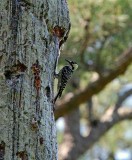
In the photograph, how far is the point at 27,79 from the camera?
5.80ft

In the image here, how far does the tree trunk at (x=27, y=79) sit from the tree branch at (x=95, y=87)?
273 cm

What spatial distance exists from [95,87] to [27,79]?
3190 millimetres

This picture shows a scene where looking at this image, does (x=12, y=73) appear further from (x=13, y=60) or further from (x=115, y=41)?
(x=115, y=41)

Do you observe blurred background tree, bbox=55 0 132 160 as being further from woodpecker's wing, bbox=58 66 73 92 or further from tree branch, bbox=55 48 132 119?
woodpecker's wing, bbox=58 66 73 92

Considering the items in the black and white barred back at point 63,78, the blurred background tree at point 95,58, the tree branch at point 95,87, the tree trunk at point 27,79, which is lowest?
the tree trunk at point 27,79

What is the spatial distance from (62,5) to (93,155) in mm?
6899

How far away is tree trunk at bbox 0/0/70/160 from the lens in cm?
167

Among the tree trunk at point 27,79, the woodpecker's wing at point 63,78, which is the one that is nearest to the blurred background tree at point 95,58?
the woodpecker's wing at point 63,78

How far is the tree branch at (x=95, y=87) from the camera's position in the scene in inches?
182

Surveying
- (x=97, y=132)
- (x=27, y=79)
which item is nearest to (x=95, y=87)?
(x=97, y=132)

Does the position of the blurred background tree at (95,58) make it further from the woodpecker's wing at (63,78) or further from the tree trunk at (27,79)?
the tree trunk at (27,79)

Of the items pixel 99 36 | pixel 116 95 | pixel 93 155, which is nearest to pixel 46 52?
pixel 99 36

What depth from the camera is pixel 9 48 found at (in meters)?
1.77

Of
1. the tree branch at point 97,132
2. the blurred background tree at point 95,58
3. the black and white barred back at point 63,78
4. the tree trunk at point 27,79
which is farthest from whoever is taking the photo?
the tree branch at point 97,132
